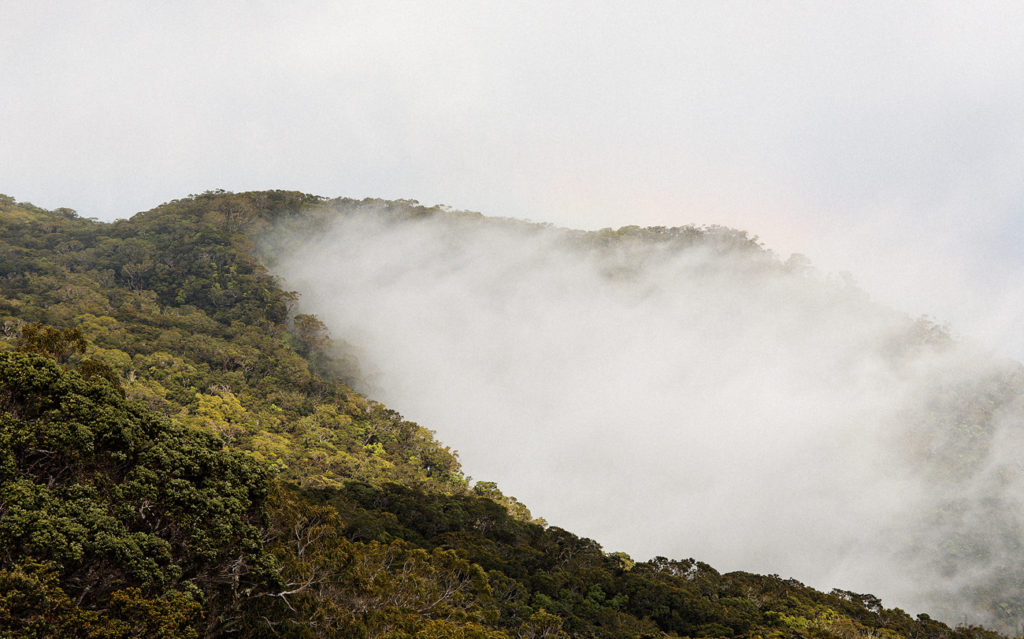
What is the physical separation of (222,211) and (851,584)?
89513 millimetres

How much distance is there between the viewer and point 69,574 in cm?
1208

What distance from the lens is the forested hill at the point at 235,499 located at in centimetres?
1285

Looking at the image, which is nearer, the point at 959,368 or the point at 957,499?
the point at 957,499

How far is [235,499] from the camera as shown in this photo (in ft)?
53.3

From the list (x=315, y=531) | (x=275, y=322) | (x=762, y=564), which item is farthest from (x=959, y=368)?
(x=315, y=531)

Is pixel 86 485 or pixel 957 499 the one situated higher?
pixel 957 499

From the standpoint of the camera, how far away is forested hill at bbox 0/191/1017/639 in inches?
506

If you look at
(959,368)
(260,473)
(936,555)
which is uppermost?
(959,368)

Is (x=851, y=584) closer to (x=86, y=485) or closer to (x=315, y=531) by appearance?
(x=315, y=531)

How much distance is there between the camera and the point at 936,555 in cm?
7075

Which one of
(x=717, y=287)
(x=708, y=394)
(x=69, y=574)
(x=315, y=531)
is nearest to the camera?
(x=69, y=574)

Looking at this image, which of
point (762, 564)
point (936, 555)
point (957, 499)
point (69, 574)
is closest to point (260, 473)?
point (69, 574)

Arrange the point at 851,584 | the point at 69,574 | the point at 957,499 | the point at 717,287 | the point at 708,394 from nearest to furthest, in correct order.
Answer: the point at 69,574 → the point at 851,584 → the point at 957,499 → the point at 708,394 → the point at 717,287

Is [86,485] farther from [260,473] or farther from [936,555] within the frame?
[936,555]
